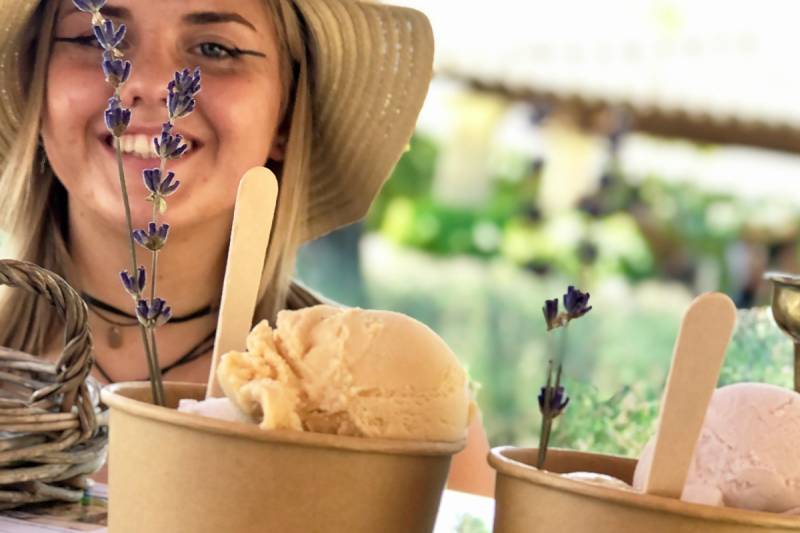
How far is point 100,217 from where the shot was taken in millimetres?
1439

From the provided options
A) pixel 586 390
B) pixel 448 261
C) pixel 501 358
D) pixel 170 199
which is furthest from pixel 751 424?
pixel 448 261

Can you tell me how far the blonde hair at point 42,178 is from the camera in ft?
4.64

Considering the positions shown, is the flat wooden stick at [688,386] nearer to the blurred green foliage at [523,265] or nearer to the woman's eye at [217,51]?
the woman's eye at [217,51]

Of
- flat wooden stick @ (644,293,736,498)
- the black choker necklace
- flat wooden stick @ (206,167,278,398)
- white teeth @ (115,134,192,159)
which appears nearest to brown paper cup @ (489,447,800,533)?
flat wooden stick @ (644,293,736,498)

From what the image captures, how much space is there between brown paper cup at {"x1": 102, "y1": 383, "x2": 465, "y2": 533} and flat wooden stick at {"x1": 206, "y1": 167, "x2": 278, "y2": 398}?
0.27ft

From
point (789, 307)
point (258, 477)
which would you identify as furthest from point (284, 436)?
point (789, 307)

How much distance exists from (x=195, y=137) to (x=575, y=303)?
93 centimetres

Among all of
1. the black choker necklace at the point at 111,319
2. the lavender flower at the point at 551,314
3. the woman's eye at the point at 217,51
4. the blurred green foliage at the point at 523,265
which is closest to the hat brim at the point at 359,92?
the woman's eye at the point at 217,51

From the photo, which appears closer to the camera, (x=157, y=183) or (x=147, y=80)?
(x=157, y=183)

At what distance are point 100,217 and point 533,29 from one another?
126 inches

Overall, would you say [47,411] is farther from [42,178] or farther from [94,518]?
[42,178]

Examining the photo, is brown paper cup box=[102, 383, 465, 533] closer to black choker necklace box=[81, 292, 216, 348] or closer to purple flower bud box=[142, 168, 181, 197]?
purple flower bud box=[142, 168, 181, 197]

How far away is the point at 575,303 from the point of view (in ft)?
1.85

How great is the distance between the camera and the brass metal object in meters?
0.76
